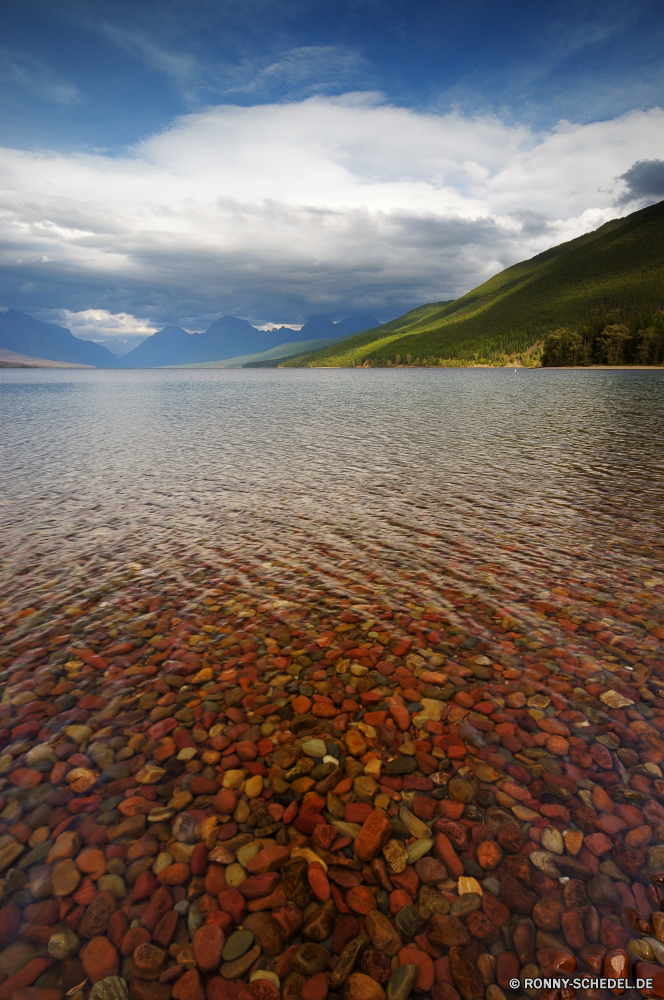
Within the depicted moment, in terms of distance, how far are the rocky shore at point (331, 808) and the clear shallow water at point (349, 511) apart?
295cm

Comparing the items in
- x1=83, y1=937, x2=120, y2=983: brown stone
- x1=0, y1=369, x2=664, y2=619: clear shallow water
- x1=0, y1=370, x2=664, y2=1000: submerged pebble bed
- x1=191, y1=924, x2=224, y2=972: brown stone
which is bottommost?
x1=0, y1=369, x2=664, y2=619: clear shallow water

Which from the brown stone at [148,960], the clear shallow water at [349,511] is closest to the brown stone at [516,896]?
the brown stone at [148,960]

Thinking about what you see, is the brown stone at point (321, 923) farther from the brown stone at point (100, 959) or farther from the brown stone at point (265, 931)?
the brown stone at point (100, 959)

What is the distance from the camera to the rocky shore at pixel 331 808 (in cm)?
501

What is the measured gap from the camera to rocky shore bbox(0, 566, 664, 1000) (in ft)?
16.4

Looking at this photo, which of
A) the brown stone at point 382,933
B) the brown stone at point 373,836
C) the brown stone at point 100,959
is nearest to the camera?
the brown stone at point 100,959

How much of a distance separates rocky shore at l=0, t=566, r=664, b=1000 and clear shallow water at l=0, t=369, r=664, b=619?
116 inches

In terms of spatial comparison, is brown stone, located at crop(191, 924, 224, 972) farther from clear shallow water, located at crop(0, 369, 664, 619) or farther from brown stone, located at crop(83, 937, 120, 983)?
clear shallow water, located at crop(0, 369, 664, 619)

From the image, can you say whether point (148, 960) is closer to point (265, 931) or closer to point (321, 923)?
point (265, 931)

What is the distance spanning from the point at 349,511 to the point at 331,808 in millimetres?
14416

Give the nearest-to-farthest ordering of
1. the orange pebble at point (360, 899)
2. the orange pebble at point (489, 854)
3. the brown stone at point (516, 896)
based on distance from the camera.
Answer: the brown stone at point (516, 896) → the orange pebble at point (360, 899) → the orange pebble at point (489, 854)

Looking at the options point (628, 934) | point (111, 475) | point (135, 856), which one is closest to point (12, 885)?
point (135, 856)

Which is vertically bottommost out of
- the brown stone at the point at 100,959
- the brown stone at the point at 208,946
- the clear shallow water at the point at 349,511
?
the clear shallow water at the point at 349,511

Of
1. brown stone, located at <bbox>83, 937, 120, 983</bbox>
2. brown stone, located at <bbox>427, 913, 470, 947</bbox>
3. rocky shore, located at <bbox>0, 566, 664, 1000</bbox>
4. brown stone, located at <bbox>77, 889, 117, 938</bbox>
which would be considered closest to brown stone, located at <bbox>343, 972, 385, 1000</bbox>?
rocky shore, located at <bbox>0, 566, 664, 1000</bbox>
